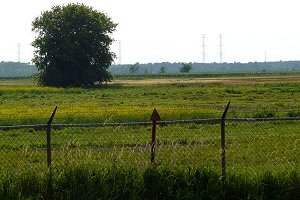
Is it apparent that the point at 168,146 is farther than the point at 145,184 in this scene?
Yes

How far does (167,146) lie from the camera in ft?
52.6

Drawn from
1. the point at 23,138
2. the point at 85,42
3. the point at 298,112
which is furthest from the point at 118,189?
the point at 85,42

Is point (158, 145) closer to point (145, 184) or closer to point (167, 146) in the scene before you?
point (167, 146)

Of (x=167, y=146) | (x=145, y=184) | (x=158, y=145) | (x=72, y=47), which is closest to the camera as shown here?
(x=145, y=184)

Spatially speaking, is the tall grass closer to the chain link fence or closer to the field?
the field

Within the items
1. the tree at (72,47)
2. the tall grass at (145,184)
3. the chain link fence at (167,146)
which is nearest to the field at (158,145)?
the chain link fence at (167,146)

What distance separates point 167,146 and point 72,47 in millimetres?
59485

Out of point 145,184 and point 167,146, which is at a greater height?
point 145,184

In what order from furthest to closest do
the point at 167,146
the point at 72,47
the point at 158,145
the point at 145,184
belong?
the point at 72,47
the point at 158,145
the point at 167,146
the point at 145,184

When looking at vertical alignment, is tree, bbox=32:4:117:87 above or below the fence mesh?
above

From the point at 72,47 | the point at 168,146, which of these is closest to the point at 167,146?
the point at 168,146

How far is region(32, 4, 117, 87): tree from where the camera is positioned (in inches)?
2953

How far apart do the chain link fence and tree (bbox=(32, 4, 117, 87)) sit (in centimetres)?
5329

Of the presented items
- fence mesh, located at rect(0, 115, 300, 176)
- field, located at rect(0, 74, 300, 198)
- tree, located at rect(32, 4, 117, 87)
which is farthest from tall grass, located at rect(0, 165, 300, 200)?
tree, located at rect(32, 4, 117, 87)
